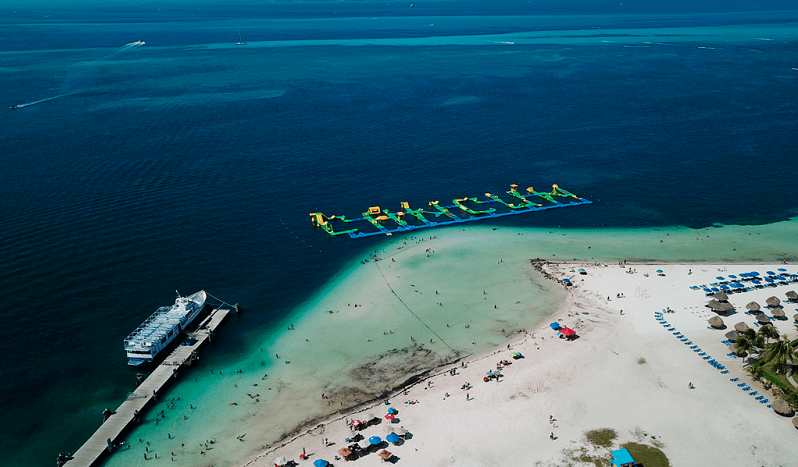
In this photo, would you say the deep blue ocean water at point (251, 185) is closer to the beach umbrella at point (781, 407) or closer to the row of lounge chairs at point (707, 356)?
the row of lounge chairs at point (707, 356)

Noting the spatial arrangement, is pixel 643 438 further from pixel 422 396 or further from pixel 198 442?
pixel 198 442

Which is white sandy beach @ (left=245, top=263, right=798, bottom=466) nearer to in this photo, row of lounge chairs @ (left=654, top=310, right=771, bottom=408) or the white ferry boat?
row of lounge chairs @ (left=654, top=310, right=771, bottom=408)

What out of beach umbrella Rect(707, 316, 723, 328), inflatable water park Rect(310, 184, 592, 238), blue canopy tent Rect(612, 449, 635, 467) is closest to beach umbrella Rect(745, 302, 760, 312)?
beach umbrella Rect(707, 316, 723, 328)

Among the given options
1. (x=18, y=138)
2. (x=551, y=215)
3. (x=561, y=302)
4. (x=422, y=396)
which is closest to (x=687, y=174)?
(x=551, y=215)

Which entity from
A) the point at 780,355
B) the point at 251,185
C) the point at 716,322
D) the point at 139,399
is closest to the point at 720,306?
the point at 716,322

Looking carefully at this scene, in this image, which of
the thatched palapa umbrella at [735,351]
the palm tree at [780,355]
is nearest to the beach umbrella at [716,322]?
the thatched palapa umbrella at [735,351]
